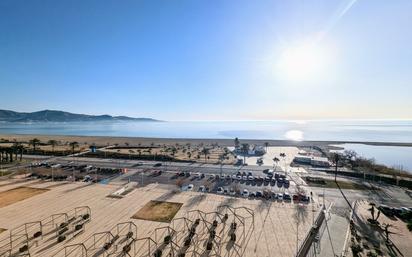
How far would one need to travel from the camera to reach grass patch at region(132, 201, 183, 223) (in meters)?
29.0

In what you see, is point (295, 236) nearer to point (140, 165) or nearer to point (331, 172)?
point (331, 172)

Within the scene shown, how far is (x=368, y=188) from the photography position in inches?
1788

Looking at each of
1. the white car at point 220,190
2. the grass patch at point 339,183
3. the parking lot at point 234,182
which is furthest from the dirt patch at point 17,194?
the grass patch at point 339,183

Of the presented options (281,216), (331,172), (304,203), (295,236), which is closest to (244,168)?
(331,172)

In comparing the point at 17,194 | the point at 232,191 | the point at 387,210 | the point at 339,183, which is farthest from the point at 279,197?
the point at 17,194

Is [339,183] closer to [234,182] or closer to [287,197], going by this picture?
[287,197]

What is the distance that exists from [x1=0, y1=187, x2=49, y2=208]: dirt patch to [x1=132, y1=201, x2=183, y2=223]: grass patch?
18.4 m

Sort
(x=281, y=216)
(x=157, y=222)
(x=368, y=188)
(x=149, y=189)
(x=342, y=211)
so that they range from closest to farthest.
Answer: (x=157, y=222) → (x=281, y=216) → (x=342, y=211) → (x=149, y=189) → (x=368, y=188)

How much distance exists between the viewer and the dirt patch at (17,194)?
112ft

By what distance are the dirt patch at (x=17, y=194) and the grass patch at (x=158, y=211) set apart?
1843cm

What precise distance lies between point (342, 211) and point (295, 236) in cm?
1322

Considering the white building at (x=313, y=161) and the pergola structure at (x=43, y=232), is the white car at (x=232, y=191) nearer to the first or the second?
the pergola structure at (x=43, y=232)

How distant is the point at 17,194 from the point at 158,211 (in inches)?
908

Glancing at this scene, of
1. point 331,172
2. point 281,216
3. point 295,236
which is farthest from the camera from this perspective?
point 331,172
